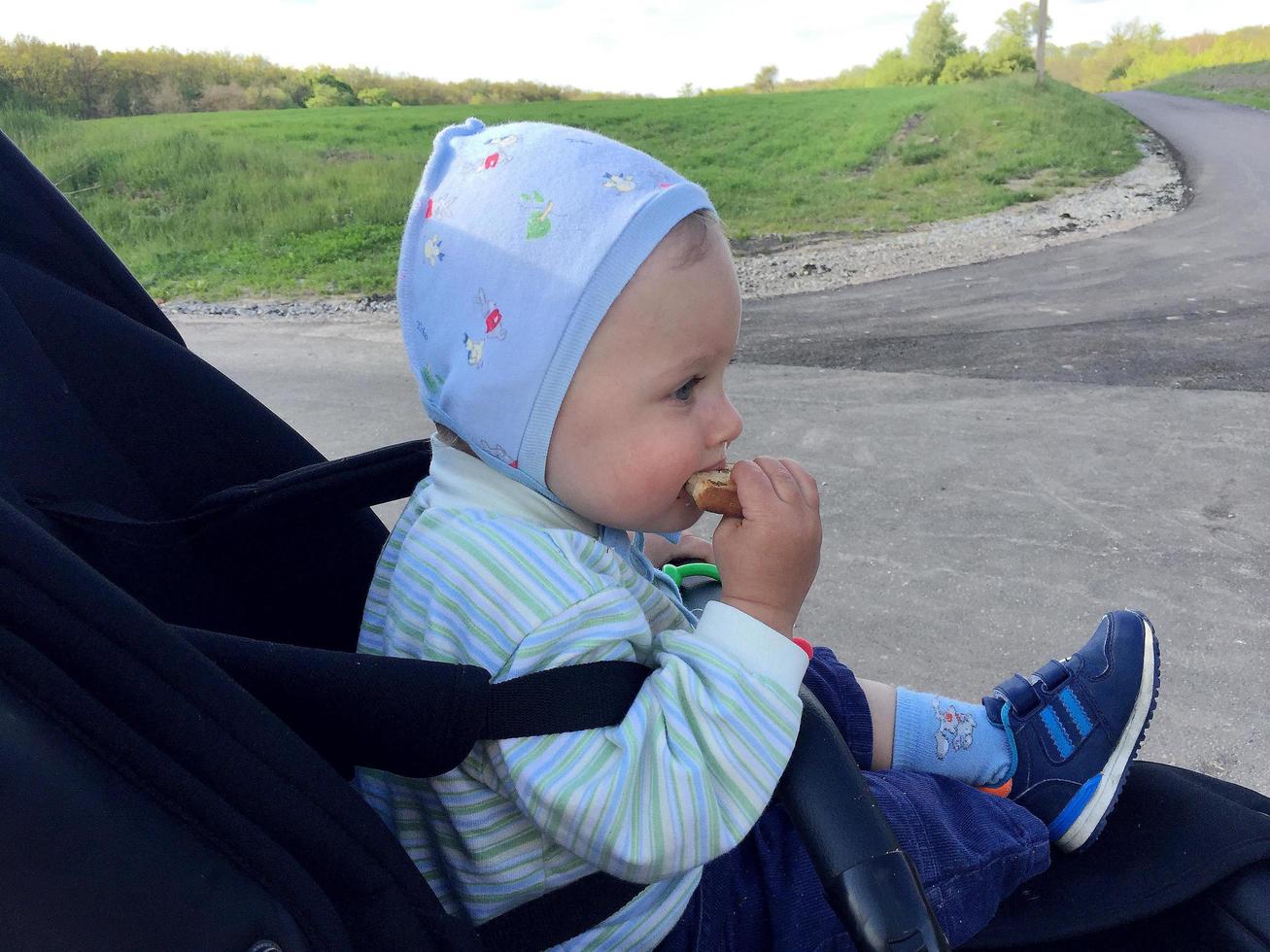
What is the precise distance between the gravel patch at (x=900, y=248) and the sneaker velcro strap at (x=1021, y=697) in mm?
5180

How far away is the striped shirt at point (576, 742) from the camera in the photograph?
88 centimetres

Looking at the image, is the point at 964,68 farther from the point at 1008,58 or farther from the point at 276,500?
the point at 276,500

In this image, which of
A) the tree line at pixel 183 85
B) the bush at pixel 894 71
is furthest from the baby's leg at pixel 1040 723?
the bush at pixel 894 71

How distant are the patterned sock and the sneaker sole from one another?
0.55 ft

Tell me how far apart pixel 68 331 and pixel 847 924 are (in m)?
0.96

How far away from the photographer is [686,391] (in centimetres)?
109

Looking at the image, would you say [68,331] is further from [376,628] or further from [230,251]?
[230,251]

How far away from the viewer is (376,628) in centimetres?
110

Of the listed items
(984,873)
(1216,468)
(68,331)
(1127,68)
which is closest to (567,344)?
(68,331)

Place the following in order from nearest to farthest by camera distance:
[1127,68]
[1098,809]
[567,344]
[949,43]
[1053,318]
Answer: [567,344], [1098,809], [1053,318], [949,43], [1127,68]

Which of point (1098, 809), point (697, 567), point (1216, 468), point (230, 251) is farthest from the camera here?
point (230, 251)

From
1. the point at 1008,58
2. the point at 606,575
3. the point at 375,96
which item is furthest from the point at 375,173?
the point at 1008,58

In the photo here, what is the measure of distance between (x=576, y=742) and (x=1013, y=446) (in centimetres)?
327

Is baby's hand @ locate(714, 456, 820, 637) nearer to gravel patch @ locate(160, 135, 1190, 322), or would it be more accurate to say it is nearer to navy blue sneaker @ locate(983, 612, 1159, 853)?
navy blue sneaker @ locate(983, 612, 1159, 853)
